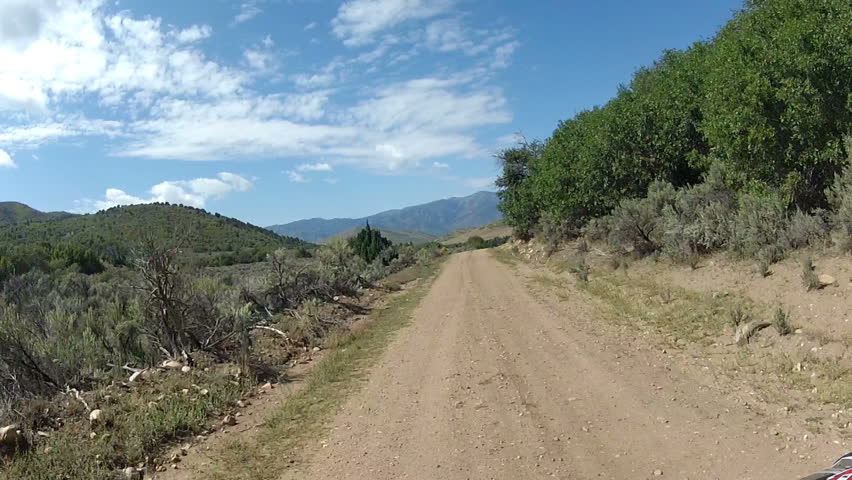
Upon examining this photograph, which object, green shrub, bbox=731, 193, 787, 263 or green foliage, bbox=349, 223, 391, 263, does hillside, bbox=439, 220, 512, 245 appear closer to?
green foliage, bbox=349, 223, 391, 263

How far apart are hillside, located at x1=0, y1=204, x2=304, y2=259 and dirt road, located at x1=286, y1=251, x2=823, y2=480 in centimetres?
488

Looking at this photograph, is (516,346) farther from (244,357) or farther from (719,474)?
(719,474)

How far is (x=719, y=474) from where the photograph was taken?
4.55m

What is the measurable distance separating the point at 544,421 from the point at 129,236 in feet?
26.7

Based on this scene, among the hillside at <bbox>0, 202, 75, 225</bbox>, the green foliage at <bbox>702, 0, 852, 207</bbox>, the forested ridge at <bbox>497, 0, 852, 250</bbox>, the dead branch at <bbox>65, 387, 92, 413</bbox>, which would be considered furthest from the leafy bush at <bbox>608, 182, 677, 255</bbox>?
the hillside at <bbox>0, 202, 75, 225</bbox>

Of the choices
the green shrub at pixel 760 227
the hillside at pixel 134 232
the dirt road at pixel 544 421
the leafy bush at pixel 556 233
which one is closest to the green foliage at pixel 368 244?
the hillside at pixel 134 232

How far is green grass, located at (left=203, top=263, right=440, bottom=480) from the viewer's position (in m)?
5.64

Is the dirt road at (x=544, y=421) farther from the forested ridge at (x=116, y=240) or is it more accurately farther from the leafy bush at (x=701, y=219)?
the leafy bush at (x=701, y=219)

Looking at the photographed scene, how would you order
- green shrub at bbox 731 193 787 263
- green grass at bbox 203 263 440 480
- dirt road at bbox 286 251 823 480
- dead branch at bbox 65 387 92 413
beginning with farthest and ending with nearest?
green shrub at bbox 731 193 787 263
dead branch at bbox 65 387 92 413
green grass at bbox 203 263 440 480
dirt road at bbox 286 251 823 480

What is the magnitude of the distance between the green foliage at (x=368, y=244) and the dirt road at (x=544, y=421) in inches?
1674

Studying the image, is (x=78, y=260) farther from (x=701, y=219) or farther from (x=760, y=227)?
(x=760, y=227)

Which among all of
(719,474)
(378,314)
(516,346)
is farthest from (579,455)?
(378,314)

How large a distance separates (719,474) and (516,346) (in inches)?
218

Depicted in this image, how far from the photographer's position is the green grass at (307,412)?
564cm
